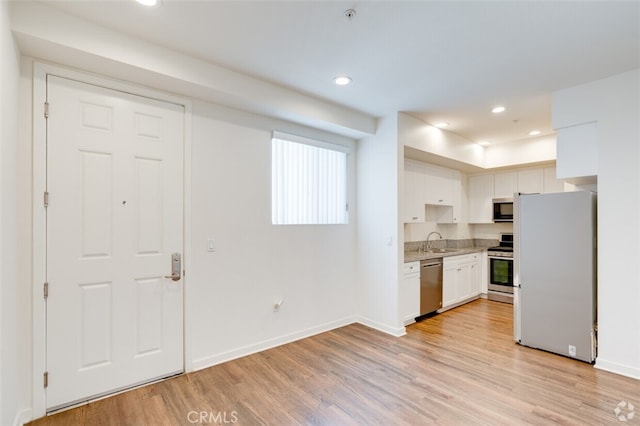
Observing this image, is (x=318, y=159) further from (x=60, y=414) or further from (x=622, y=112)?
(x=60, y=414)

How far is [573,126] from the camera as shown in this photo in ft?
10.1

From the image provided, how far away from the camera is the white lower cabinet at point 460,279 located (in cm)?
467

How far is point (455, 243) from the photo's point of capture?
585 centimetres

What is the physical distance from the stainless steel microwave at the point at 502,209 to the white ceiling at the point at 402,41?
103 inches

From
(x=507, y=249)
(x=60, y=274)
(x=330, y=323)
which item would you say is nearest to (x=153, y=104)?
(x=60, y=274)

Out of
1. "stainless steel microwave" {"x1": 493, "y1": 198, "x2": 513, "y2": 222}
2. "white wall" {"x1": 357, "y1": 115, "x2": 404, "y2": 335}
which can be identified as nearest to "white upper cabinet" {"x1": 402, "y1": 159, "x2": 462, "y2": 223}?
"white wall" {"x1": 357, "y1": 115, "x2": 404, "y2": 335}

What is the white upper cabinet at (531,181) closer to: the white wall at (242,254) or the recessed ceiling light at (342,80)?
the white wall at (242,254)

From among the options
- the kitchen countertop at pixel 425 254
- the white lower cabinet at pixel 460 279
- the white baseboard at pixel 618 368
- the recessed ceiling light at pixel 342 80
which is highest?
the recessed ceiling light at pixel 342 80

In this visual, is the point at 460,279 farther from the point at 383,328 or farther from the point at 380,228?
the point at 380,228

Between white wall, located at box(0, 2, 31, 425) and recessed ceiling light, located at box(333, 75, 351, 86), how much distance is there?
2.27 metres

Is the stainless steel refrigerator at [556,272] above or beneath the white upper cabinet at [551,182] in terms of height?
beneath

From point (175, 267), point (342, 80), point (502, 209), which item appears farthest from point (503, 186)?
point (175, 267)

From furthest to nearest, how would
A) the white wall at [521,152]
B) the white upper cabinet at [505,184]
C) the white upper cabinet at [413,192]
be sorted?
1. the white upper cabinet at [505,184]
2. the white wall at [521,152]
3. the white upper cabinet at [413,192]

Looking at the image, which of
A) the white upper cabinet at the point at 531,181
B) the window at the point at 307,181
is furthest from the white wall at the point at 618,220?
the window at the point at 307,181
